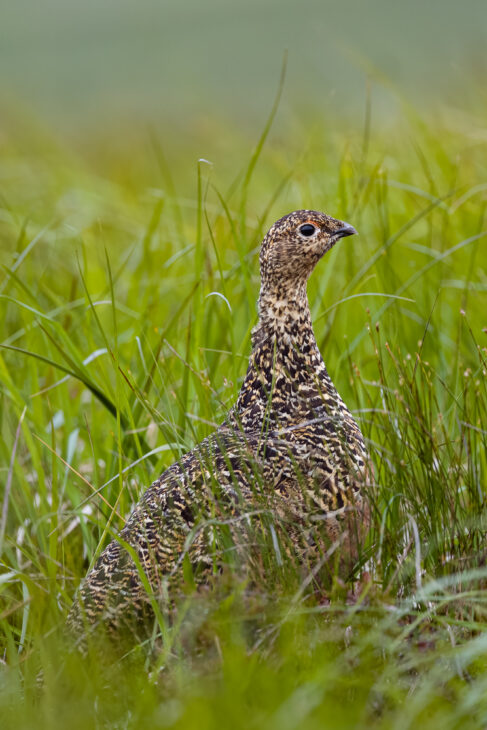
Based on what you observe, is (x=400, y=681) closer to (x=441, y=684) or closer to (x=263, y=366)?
(x=441, y=684)

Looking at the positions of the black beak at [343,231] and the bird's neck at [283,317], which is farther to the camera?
the black beak at [343,231]

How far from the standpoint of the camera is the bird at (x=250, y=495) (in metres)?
3.38

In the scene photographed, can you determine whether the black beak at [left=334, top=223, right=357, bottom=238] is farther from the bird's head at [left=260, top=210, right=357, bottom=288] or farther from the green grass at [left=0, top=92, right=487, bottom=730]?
the green grass at [left=0, top=92, right=487, bottom=730]

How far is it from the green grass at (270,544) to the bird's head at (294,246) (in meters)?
0.27

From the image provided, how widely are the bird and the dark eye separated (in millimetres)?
389

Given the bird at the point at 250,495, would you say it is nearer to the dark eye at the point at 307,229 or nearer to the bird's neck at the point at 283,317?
the bird's neck at the point at 283,317

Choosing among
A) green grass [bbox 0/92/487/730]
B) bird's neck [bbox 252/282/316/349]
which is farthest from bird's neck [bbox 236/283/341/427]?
green grass [bbox 0/92/487/730]

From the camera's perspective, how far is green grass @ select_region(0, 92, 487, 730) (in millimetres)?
2781

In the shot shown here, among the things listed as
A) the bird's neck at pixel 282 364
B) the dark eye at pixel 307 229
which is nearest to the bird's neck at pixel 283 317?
the bird's neck at pixel 282 364

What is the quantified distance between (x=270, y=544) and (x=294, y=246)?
133 centimetres

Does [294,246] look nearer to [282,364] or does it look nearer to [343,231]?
[343,231]

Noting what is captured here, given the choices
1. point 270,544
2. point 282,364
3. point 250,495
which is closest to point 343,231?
point 282,364

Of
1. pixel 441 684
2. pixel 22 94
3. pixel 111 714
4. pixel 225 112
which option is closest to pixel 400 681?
pixel 441 684

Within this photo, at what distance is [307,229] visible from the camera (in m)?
4.14
